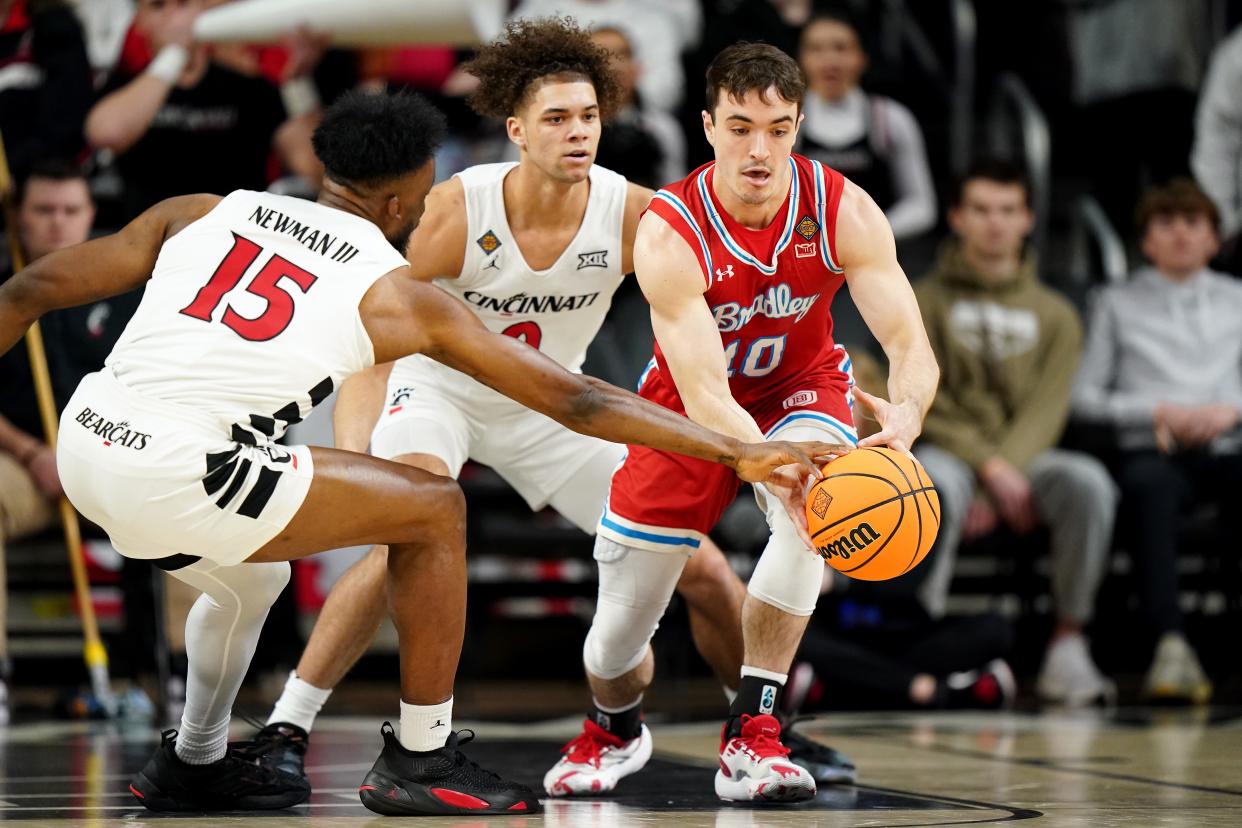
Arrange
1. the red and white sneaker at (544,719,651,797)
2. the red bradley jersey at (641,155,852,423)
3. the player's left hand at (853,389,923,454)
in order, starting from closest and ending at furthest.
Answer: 1. the player's left hand at (853,389,923,454)
2. the red bradley jersey at (641,155,852,423)
3. the red and white sneaker at (544,719,651,797)

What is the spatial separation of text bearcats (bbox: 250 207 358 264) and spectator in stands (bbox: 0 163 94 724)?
3327 millimetres

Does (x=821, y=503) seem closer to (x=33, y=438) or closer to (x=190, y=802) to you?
(x=190, y=802)

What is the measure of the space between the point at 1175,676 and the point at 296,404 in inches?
179

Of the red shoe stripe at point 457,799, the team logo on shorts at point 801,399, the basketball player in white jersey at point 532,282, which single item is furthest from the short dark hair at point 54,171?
the red shoe stripe at point 457,799

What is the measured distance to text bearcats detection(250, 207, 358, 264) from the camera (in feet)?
12.3

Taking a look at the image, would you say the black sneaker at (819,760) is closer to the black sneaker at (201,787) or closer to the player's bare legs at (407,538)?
the player's bare legs at (407,538)

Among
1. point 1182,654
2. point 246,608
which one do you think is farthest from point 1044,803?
point 1182,654

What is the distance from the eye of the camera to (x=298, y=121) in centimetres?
787

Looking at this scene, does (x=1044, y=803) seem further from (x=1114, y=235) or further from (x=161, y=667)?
(x=1114, y=235)

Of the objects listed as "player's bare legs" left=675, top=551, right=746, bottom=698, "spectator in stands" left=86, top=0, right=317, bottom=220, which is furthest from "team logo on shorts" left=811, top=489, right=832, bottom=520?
"spectator in stands" left=86, top=0, right=317, bottom=220

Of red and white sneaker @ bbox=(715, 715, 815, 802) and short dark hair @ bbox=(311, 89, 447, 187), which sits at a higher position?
short dark hair @ bbox=(311, 89, 447, 187)

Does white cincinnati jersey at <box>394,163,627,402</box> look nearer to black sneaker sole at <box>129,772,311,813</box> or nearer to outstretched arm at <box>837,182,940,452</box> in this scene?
outstretched arm at <box>837,182,940,452</box>

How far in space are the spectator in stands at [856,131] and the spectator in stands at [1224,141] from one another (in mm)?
1387

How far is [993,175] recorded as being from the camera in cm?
752
